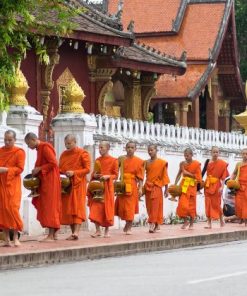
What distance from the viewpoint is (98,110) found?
106ft

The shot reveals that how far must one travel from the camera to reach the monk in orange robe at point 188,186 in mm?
25672

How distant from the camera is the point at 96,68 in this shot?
32250 mm

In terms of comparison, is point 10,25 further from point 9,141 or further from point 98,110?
point 98,110

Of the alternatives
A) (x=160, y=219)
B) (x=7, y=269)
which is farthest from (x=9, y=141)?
(x=160, y=219)

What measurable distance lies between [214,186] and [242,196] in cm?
115

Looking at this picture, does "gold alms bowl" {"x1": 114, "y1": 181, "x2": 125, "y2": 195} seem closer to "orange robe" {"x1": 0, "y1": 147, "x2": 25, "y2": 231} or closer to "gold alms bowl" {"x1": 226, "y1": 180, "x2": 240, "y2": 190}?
"orange robe" {"x1": 0, "y1": 147, "x2": 25, "y2": 231}

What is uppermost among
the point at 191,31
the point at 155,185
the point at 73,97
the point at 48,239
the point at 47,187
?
the point at 191,31

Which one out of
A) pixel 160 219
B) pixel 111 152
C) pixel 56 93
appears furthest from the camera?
pixel 56 93

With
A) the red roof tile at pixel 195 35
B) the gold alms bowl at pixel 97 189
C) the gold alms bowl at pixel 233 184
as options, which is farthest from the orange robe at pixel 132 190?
the red roof tile at pixel 195 35

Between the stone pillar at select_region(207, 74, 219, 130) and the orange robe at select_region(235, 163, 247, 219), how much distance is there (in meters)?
15.3

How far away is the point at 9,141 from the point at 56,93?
11711 mm

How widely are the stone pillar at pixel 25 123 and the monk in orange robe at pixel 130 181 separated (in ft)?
5.68

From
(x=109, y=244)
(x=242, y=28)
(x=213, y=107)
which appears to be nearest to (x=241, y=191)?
(x=109, y=244)

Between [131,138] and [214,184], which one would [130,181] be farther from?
[131,138]
